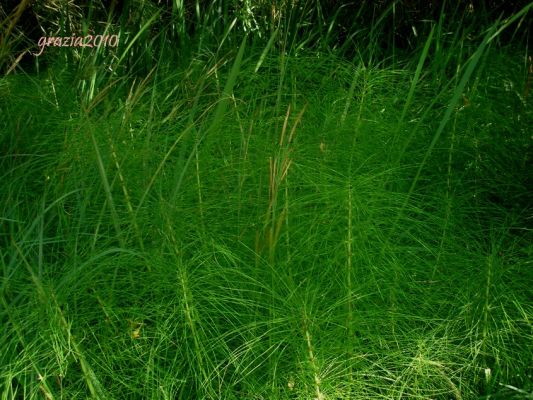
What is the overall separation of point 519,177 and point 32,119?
1.50 m

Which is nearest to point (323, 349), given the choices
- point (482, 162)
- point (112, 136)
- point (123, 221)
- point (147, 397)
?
point (147, 397)

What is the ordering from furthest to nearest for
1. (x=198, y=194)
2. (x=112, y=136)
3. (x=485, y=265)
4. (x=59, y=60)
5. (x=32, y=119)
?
1. (x=59, y=60)
2. (x=32, y=119)
3. (x=112, y=136)
4. (x=198, y=194)
5. (x=485, y=265)

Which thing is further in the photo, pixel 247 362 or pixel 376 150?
pixel 376 150

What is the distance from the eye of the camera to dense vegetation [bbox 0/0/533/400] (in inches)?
59.0

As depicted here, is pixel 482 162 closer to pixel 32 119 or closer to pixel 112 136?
pixel 112 136

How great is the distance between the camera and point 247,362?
155cm

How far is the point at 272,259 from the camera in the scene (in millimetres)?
1597

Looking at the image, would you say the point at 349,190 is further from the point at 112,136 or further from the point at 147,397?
the point at 112,136

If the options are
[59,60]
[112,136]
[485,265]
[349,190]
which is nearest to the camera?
[349,190]

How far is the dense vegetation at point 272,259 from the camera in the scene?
4.91ft

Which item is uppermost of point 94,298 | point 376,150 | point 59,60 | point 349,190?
point 349,190

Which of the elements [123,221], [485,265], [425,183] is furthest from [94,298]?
[425,183]

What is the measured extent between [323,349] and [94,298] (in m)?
0.50

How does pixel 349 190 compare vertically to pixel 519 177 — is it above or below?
above
